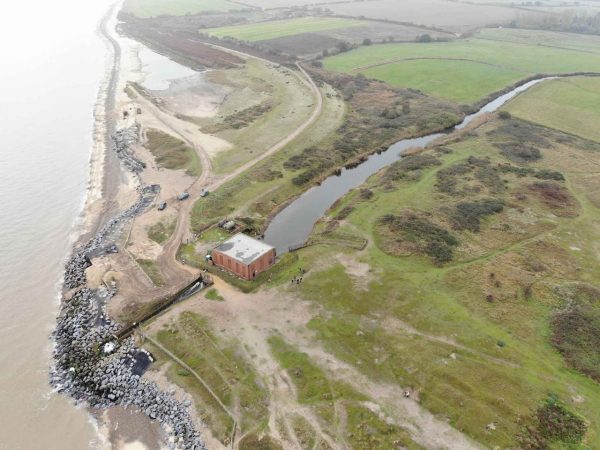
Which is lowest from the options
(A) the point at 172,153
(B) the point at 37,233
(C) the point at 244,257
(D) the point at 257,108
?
(B) the point at 37,233

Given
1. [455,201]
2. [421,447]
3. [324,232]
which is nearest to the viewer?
[421,447]

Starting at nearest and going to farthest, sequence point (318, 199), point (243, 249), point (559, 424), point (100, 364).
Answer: point (559, 424)
point (100, 364)
point (243, 249)
point (318, 199)

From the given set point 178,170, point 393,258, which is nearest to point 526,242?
point 393,258

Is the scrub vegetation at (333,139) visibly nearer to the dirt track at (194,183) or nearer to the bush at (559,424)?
the dirt track at (194,183)

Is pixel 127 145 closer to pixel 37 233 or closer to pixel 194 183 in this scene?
pixel 194 183

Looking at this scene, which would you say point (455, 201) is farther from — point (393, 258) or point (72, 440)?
point (72, 440)

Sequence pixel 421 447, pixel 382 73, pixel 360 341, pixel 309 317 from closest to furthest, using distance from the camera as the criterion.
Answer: pixel 421 447 < pixel 360 341 < pixel 309 317 < pixel 382 73

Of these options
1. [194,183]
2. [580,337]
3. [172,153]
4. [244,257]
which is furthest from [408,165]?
[172,153]

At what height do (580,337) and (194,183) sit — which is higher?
(194,183)
